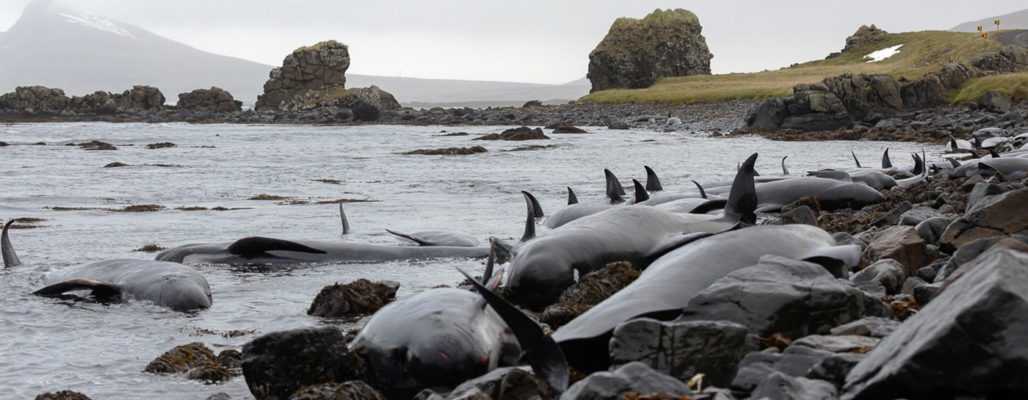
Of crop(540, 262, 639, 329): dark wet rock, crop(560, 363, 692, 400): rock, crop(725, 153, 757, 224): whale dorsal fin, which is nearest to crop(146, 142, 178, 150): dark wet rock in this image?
crop(725, 153, 757, 224): whale dorsal fin

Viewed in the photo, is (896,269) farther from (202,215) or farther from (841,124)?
(841,124)

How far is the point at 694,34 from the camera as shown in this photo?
9731 centimetres

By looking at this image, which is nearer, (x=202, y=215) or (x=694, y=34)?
A: (x=202, y=215)

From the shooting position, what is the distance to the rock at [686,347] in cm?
387

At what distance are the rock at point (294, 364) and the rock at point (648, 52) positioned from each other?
90.1 metres

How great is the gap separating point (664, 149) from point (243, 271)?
24246 mm

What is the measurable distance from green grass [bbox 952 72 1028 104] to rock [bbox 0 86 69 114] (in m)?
62.4

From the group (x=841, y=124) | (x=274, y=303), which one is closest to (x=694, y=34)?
(x=841, y=124)

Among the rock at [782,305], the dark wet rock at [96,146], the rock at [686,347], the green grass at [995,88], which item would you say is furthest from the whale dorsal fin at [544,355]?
the green grass at [995,88]

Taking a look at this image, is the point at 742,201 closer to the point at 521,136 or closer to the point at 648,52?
the point at 521,136

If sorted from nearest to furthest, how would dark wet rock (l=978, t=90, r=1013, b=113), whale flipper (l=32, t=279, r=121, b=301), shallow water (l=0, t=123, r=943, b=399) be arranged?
shallow water (l=0, t=123, r=943, b=399) < whale flipper (l=32, t=279, r=121, b=301) < dark wet rock (l=978, t=90, r=1013, b=113)

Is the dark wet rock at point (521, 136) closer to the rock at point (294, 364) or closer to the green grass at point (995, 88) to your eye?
the green grass at point (995, 88)

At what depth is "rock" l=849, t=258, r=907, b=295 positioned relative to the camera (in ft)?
18.7

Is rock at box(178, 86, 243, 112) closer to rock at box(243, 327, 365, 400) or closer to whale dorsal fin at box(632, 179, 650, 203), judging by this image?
whale dorsal fin at box(632, 179, 650, 203)
